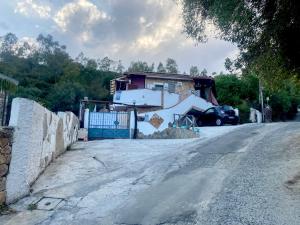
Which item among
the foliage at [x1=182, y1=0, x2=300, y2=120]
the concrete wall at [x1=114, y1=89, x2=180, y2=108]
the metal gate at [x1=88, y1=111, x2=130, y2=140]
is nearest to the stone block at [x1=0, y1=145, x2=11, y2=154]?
the foliage at [x1=182, y1=0, x2=300, y2=120]

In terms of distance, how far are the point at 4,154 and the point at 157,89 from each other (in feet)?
91.4

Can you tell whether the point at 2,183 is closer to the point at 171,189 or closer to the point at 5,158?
the point at 5,158

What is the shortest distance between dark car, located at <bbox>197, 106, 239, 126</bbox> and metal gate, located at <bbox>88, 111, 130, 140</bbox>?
10011 millimetres

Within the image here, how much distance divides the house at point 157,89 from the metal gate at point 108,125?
12011 mm

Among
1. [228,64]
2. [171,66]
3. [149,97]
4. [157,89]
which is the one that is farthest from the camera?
[171,66]

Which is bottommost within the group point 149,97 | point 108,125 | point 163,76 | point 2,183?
point 2,183

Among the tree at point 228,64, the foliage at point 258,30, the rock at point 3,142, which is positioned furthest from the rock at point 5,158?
the tree at point 228,64

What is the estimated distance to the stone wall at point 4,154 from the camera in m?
6.50

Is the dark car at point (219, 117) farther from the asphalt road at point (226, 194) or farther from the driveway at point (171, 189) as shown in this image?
the asphalt road at point (226, 194)

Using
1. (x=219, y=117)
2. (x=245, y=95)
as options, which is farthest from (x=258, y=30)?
(x=245, y=95)

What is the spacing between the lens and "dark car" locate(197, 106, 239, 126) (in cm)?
2723

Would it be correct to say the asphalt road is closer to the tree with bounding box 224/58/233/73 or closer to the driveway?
the driveway

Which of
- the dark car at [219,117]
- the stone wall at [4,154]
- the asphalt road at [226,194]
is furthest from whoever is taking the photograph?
the dark car at [219,117]

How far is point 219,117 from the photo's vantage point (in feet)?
89.6
